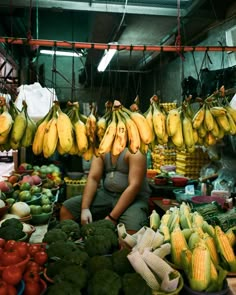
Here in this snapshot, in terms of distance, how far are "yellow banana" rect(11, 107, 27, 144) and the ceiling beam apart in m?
3.14

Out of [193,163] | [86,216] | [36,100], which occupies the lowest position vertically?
[86,216]

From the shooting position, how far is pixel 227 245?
1.84 m

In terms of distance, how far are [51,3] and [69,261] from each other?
4.05m

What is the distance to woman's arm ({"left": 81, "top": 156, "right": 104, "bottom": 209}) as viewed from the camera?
3.37m

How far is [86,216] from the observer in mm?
3223

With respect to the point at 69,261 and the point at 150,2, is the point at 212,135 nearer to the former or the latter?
the point at 69,261

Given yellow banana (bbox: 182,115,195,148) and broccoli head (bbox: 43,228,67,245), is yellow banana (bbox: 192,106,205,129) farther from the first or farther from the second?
broccoli head (bbox: 43,228,67,245)

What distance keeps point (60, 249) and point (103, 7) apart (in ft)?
12.4

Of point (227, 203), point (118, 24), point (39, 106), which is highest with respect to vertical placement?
point (118, 24)

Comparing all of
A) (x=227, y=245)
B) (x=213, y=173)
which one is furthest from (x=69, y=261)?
(x=213, y=173)

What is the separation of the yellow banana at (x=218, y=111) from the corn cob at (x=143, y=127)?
0.50 metres

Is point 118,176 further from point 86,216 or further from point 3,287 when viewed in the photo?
point 3,287

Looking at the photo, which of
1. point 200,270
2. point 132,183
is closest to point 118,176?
point 132,183

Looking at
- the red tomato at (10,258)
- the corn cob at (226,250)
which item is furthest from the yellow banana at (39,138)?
the corn cob at (226,250)
